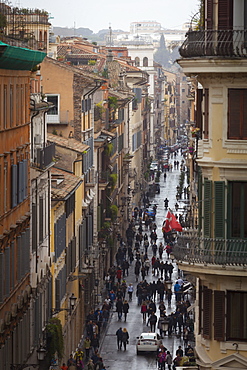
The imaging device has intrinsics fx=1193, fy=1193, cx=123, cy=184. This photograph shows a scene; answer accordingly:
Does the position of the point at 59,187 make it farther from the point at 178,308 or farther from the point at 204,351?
→ the point at 204,351

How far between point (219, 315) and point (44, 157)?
19.3 m

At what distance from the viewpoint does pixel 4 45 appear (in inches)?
1120

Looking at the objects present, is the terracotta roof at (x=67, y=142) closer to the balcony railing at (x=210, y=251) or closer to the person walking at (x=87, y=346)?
the person walking at (x=87, y=346)

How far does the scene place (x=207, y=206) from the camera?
22500 millimetres

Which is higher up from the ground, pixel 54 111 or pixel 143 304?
pixel 54 111

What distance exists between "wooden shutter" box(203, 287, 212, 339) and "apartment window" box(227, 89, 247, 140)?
3.04 m

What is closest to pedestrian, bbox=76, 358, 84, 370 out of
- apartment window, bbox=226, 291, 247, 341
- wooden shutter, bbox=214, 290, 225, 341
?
wooden shutter, bbox=214, 290, 225, 341

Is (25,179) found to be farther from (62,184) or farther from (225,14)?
(225,14)

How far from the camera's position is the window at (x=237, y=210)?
22016 mm

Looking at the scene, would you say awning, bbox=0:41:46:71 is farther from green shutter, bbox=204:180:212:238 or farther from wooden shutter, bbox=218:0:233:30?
green shutter, bbox=204:180:212:238

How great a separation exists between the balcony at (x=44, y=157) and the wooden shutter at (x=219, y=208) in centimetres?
1810

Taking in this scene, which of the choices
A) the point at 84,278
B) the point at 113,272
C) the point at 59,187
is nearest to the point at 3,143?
the point at 59,187

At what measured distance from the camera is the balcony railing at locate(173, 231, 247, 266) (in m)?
22.0

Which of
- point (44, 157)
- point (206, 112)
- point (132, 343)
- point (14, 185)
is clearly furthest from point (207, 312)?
point (132, 343)
